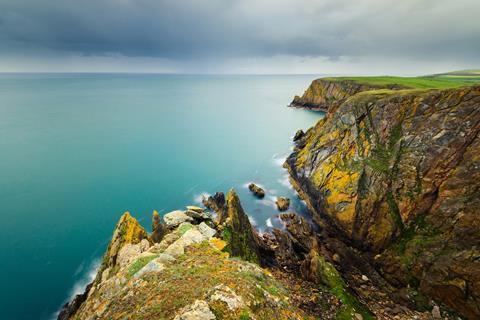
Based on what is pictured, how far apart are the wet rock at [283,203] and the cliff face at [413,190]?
11.2 feet

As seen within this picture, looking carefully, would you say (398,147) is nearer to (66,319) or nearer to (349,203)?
(349,203)

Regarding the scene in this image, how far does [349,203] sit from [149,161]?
143ft

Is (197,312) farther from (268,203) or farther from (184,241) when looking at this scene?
(268,203)

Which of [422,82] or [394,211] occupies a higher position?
→ [422,82]

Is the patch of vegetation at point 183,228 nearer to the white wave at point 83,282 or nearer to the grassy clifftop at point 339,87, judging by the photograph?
the white wave at point 83,282

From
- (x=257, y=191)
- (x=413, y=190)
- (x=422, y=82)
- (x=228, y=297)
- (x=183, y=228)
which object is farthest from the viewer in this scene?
(x=422, y=82)

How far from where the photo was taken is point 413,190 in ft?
81.7

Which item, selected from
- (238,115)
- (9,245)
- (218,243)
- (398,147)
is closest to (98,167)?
(9,245)

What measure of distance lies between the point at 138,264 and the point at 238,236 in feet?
34.0

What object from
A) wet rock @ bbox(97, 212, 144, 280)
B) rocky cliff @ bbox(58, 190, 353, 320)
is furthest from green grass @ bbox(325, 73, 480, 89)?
wet rock @ bbox(97, 212, 144, 280)

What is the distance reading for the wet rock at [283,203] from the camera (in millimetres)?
36469

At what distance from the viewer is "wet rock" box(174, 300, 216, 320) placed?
30.5 ft

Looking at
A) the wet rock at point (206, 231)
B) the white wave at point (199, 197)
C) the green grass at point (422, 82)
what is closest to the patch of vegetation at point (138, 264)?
the wet rock at point (206, 231)

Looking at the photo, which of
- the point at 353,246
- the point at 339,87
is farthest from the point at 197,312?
the point at 339,87
